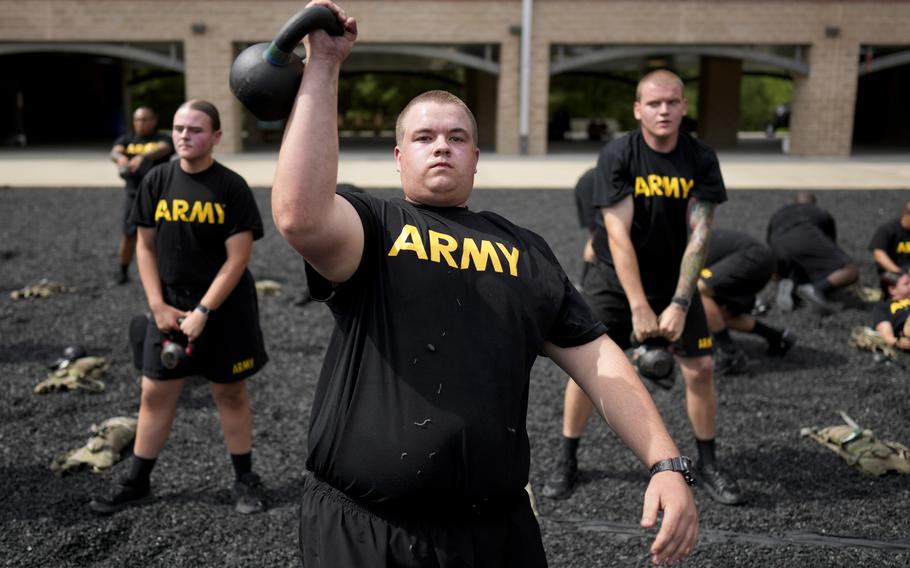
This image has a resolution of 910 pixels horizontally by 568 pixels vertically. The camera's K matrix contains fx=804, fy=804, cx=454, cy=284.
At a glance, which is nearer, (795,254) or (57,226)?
(795,254)

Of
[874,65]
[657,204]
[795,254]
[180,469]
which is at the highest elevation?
[874,65]

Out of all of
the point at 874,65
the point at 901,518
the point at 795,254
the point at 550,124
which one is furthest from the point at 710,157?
the point at 550,124

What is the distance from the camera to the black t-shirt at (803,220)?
8.49m

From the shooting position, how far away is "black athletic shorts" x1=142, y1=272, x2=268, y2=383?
3857 millimetres

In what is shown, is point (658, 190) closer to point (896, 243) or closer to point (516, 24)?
point (896, 243)

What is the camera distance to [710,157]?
4.18 m

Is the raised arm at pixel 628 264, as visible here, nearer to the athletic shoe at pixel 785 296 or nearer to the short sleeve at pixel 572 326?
the short sleeve at pixel 572 326

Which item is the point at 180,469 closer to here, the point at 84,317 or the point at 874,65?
the point at 84,317

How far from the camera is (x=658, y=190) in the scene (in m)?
4.09

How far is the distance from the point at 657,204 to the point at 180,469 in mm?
2888

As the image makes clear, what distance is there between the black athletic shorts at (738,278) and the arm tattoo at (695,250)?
2.29 meters

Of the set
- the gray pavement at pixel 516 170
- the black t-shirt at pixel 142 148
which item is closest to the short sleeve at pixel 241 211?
the black t-shirt at pixel 142 148

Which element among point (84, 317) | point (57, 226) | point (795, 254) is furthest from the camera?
point (57, 226)

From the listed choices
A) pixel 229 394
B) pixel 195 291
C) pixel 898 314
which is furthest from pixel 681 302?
pixel 195 291
